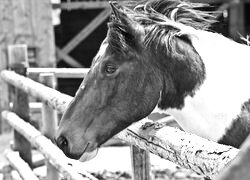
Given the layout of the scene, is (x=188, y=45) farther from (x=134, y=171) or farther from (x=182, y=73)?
(x=134, y=171)

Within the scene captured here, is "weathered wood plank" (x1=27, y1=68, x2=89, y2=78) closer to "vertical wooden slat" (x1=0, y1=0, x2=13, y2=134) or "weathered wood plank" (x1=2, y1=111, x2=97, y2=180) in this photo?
"weathered wood plank" (x1=2, y1=111, x2=97, y2=180)

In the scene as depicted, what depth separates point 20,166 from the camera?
164 inches

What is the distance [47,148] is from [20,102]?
120cm

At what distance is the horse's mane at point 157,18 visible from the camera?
6.98ft

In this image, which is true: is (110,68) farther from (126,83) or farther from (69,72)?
(69,72)

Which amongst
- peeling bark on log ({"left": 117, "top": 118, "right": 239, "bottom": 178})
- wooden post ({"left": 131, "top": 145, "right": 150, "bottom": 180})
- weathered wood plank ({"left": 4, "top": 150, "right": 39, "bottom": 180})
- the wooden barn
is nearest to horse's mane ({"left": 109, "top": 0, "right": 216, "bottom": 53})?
peeling bark on log ({"left": 117, "top": 118, "right": 239, "bottom": 178})

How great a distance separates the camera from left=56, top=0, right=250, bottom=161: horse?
2.10 metres

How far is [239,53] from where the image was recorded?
215cm

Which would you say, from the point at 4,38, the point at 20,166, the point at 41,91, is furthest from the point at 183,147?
the point at 4,38

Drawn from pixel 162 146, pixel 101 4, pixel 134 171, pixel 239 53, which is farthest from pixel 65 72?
pixel 101 4

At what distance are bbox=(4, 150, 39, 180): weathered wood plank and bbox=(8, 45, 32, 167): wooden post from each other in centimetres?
10

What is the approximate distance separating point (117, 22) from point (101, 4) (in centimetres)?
593

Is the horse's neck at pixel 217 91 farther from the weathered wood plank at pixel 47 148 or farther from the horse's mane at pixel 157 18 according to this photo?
the weathered wood plank at pixel 47 148

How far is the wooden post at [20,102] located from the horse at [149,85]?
2513mm
